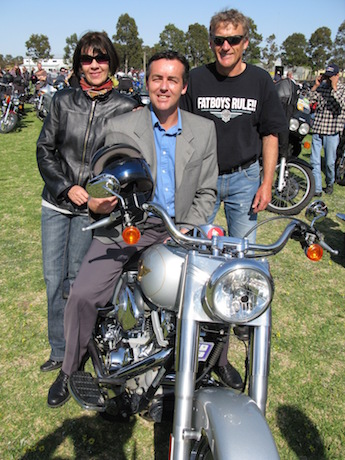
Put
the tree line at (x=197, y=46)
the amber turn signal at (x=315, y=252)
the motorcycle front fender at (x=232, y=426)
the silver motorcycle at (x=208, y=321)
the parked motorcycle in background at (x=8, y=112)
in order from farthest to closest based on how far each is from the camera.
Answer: the tree line at (x=197, y=46), the parked motorcycle in background at (x=8, y=112), the amber turn signal at (x=315, y=252), the silver motorcycle at (x=208, y=321), the motorcycle front fender at (x=232, y=426)

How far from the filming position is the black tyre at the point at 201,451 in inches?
62.3

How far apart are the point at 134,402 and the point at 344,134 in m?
7.42

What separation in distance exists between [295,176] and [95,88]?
193 inches

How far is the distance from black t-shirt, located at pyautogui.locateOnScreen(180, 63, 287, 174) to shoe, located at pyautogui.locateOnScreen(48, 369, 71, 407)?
186 centimetres

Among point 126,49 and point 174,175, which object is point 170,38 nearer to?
point 126,49

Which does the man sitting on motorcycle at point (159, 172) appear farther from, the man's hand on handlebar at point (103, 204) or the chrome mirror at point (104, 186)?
the chrome mirror at point (104, 186)

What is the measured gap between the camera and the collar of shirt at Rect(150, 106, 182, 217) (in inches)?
91.4

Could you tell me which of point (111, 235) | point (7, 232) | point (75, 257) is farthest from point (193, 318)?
point (7, 232)

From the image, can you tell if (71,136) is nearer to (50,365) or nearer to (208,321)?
(208,321)

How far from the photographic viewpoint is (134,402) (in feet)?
7.56

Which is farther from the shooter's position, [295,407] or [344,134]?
[344,134]

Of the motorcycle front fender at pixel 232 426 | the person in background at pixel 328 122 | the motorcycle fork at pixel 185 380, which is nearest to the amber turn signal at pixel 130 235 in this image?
the motorcycle fork at pixel 185 380

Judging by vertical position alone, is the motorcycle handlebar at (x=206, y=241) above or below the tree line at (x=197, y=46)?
below

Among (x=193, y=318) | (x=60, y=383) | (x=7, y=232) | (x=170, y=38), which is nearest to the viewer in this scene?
(x=193, y=318)
